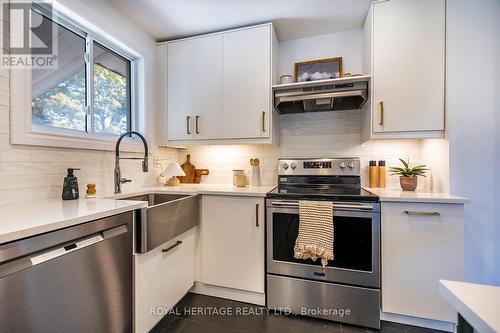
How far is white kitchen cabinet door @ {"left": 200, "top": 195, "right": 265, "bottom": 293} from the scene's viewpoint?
175 centimetres

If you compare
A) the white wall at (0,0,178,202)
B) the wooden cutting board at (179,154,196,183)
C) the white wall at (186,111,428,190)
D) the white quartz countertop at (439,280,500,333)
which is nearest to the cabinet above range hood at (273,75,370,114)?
the white wall at (186,111,428,190)

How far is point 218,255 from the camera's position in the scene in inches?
72.6

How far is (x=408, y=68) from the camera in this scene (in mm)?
1692

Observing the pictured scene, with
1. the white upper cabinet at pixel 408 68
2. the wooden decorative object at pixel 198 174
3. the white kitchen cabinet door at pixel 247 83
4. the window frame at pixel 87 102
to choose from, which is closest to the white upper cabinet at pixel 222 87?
the white kitchen cabinet door at pixel 247 83

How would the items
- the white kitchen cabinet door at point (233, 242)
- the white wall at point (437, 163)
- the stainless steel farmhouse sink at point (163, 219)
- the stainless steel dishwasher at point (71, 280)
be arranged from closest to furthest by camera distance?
the stainless steel dishwasher at point (71, 280), the stainless steel farmhouse sink at point (163, 219), the white wall at point (437, 163), the white kitchen cabinet door at point (233, 242)

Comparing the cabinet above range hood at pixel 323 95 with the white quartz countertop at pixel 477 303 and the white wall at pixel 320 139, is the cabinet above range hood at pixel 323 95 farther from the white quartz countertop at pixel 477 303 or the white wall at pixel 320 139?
the white quartz countertop at pixel 477 303

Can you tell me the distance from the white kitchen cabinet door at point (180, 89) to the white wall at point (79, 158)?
0.18 metres

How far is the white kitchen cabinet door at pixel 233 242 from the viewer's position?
1.75 m

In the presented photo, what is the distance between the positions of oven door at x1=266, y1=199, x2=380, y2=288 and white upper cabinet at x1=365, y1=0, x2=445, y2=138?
0.69m

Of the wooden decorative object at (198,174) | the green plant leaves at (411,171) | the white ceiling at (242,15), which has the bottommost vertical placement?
the wooden decorative object at (198,174)

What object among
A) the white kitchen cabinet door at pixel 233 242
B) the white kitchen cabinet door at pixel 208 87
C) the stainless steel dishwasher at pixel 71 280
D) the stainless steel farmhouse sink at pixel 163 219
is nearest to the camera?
the stainless steel dishwasher at pixel 71 280

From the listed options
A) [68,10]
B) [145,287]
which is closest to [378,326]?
[145,287]

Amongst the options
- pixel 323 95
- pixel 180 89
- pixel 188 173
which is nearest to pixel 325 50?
pixel 323 95

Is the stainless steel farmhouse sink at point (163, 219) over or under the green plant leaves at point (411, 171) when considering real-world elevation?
under
